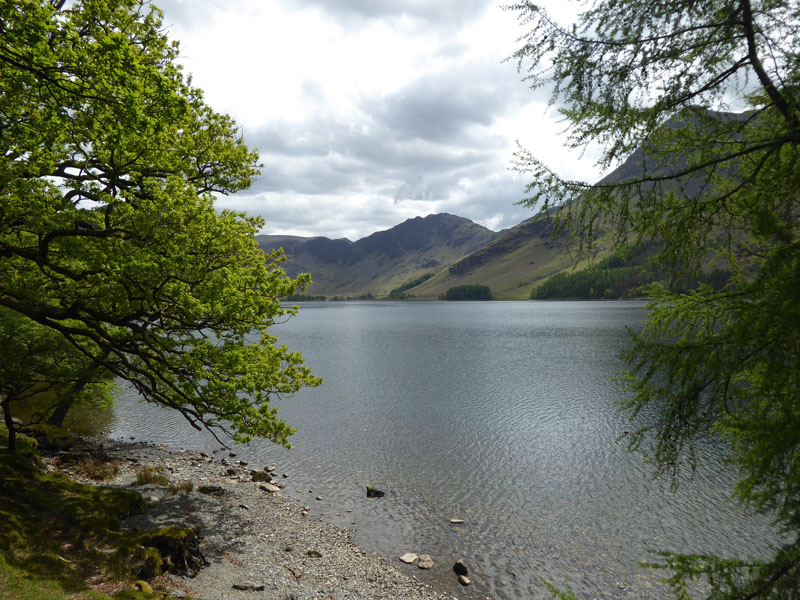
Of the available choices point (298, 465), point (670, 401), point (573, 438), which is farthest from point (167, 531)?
point (573, 438)

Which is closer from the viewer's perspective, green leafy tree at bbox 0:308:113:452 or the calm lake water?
green leafy tree at bbox 0:308:113:452

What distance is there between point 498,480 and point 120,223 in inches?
902

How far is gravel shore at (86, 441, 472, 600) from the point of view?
13242 millimetres

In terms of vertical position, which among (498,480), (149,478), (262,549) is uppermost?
(149,478)

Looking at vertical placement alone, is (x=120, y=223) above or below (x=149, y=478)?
above

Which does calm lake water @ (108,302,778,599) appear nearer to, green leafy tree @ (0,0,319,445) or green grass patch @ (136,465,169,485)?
green grass patch @ (136,465,169,485)

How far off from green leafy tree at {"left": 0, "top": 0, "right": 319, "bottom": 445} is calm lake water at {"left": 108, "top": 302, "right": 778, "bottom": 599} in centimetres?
949

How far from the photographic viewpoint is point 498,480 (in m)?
24.2

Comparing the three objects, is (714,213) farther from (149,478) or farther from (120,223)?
(149,478)

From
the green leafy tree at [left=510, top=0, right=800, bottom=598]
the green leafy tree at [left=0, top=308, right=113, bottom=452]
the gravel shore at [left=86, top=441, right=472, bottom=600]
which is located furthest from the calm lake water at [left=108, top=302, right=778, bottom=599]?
the green leafy tree at [left=0, top=308, right=113, bottom=452]

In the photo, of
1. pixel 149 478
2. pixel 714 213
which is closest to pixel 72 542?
pixel 149 478

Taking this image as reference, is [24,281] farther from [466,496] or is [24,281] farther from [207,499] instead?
[466,496]

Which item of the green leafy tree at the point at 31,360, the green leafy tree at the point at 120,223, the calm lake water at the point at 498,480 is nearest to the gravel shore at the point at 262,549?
the calm lake water at the point at 498,480

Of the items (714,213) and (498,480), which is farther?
(498,480)
